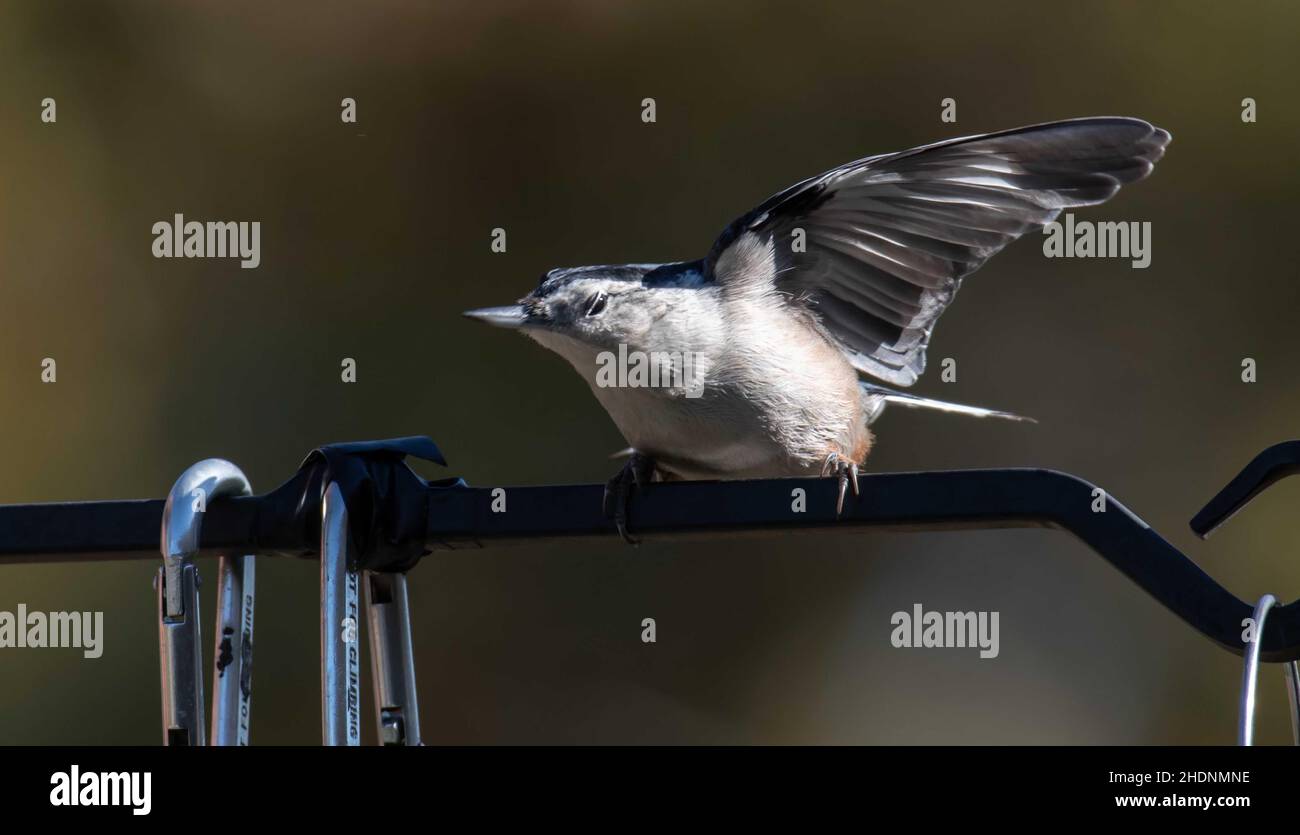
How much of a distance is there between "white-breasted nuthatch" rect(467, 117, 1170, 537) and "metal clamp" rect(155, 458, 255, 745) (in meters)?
0.74

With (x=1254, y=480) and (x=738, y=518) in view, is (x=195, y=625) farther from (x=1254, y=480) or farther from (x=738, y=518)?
(x=1254, y=480)

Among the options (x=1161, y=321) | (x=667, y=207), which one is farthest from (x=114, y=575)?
(x=1161, y=321)

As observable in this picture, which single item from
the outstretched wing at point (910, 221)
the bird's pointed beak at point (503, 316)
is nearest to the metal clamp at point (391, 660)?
the bird's pointed beak at point (503, 316)

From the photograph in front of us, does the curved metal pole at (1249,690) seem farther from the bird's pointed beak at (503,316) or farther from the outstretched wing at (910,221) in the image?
the bird's pointed beak at (503,316)

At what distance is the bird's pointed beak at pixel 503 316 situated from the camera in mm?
1990

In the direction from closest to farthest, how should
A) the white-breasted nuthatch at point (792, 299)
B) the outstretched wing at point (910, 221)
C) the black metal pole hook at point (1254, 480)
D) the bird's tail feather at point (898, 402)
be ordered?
the black metal pole hook at point (1254, 480), the outstretched wing at point (910, 221), the white-breasted nuthatch at point (792, 299), the bird's tail feather at point (898, 402)

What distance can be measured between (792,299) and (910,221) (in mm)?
263

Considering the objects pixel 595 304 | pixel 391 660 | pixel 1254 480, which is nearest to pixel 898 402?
pixel 595 304

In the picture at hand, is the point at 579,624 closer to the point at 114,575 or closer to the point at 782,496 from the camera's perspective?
the point at 114,575

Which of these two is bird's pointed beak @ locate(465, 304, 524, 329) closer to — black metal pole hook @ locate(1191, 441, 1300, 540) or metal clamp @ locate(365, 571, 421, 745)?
metal clamp @ locate(365, 571, 421, 745)

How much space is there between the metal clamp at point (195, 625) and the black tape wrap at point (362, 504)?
0.19ft

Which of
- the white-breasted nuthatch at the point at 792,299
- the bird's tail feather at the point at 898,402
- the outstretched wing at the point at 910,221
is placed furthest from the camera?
the bird's tail feather at the point at 898,402

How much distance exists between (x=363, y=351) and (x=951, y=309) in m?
1.98

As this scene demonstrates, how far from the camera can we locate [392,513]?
129cm
